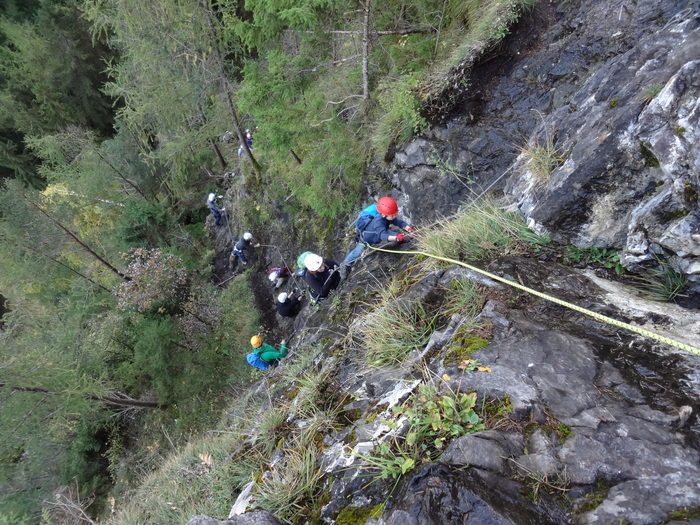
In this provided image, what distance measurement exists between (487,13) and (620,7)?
2010 mm

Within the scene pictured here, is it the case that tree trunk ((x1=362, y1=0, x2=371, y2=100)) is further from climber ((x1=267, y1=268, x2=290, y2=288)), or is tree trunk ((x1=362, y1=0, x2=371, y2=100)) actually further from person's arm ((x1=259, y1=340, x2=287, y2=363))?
climber ((x1=267, y1=268, x2=290, y2=288))

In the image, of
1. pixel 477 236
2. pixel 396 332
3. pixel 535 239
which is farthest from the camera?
pixel 477 236

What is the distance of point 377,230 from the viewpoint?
19.8 ft

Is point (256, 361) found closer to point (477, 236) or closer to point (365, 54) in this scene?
point (477, 236)

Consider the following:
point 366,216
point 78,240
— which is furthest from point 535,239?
point 78,240

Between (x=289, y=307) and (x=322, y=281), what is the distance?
2.60 m

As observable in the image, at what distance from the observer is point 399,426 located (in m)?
2.50

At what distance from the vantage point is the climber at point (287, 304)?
9445 mm

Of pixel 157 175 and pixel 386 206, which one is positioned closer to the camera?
pixel 386 206

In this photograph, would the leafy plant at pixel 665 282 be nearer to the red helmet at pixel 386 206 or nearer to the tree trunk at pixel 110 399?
the red helmet at pixel 386 206

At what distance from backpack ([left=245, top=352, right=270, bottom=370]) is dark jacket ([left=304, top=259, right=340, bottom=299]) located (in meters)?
1.77

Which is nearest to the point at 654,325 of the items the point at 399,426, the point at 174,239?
the point at 399,426

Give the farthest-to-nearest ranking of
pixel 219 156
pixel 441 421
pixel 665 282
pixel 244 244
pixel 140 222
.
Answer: pixel 219 156 < pixel 140 222 < pixel 244 244 < pixel 665 282 < pixel 441 421

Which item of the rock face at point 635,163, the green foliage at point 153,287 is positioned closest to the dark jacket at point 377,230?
the rock face at point 635,163
